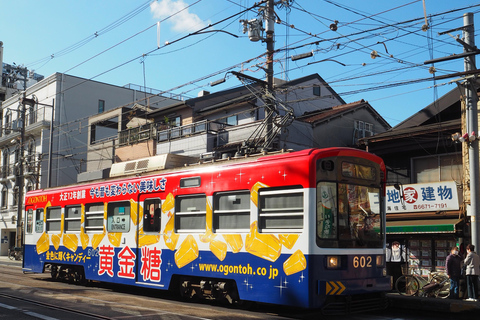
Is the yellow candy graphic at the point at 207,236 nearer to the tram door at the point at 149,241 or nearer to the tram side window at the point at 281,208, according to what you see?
the tram side window at the point at 281,208

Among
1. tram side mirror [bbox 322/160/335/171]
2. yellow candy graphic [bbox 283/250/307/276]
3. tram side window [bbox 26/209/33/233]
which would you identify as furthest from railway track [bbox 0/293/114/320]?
tram side window [bbox 26/209/33/233]

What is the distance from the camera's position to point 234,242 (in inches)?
399

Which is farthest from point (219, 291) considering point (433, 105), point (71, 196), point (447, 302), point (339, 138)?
point (339, 138)

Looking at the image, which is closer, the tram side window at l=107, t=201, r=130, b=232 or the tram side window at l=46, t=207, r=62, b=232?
the tram side window at l=107, t=201, r=130, b=232

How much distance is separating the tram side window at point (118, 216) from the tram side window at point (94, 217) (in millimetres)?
394

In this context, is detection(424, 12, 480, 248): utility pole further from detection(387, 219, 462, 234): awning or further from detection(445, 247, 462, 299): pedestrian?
detection(387, 219, 462, 234): awning

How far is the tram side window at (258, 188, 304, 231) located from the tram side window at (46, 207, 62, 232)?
27.3 feet

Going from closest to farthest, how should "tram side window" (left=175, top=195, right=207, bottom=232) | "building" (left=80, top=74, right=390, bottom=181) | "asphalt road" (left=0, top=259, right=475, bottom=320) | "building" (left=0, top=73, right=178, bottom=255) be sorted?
"asphalt road" (left=0, top=259, right=475, bottom=320), "tram side window" (left=175, top=195, right=207, bottom=232), "building" (left=80, top=74, right=390, bottom=181), "building" (left=0, top=73, right=178, bottom=255)

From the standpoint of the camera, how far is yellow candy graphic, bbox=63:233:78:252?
1470 cm

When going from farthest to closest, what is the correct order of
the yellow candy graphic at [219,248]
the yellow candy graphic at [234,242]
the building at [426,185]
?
the building at [426,185] → the yellow candy graphic at [219,248] → the yellow candy graphic at [234,242]

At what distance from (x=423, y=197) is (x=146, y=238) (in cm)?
931

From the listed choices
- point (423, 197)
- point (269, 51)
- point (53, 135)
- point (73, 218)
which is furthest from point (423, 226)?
point (53, 135)

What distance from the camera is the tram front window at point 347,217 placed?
29.9 feet

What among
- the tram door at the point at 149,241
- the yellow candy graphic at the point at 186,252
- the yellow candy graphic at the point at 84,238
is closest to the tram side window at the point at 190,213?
the yellow candy graphic at the point at 186,252
